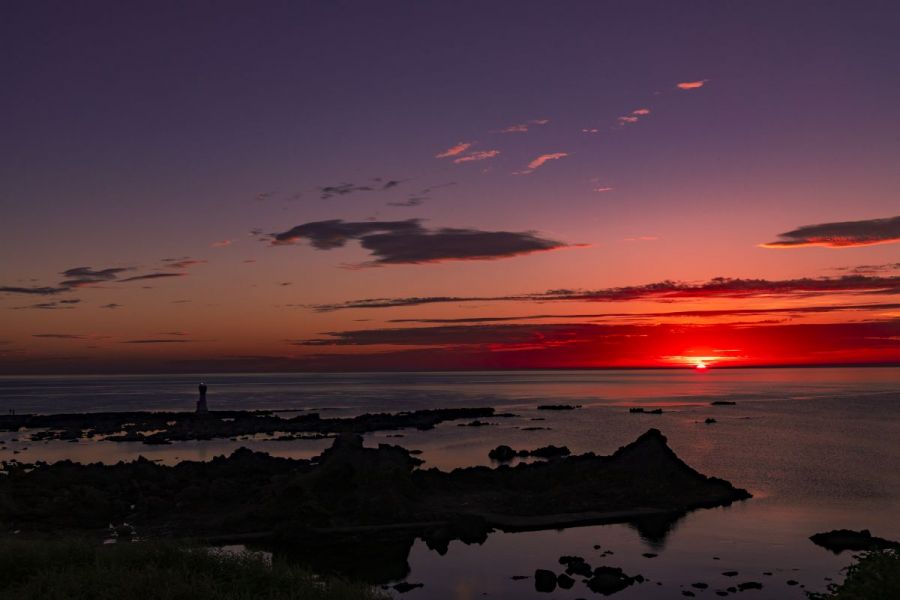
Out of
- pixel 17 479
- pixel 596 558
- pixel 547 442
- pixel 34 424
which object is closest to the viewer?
pixel 596 558

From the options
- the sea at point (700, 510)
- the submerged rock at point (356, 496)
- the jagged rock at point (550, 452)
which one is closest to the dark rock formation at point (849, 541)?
the sea at point (700, 510)

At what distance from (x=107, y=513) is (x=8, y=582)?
22148mm

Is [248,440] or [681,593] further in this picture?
[248,440]

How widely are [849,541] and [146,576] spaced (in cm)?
3563

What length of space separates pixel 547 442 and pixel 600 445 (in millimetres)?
7967

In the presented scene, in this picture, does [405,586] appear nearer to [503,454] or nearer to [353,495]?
[353,495]

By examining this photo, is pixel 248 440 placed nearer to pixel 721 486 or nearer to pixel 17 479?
pixel 17 479

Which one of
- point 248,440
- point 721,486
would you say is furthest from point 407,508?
point 248,440

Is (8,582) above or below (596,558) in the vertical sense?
above

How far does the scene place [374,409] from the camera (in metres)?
154

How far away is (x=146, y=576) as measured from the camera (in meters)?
20.4

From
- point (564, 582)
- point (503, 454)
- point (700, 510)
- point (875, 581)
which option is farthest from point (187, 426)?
point (875, 581)

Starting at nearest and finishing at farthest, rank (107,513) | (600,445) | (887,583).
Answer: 1. (887,583)
2. (107,513)
3. (600,445)

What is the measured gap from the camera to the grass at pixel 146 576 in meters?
20.1
